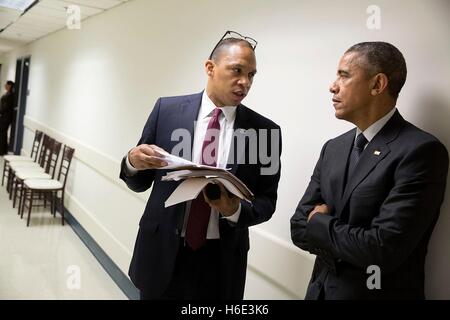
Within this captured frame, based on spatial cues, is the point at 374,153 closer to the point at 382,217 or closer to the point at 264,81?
the point at 382,217

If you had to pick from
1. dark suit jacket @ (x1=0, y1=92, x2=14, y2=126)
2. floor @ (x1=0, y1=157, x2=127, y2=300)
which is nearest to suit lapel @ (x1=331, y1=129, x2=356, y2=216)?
floor @ (x1=0, y1=157, x2=127, y2=300)

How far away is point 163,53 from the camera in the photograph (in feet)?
8.85

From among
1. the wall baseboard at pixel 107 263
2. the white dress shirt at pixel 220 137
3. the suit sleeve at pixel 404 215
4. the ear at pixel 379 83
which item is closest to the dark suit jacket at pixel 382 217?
the suit sleeve at pixel 404 215

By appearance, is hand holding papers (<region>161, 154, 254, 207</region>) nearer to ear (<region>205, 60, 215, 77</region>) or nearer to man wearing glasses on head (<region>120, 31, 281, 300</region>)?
man wearing glasses on head (<region>120, 31, 281, 300</region>)

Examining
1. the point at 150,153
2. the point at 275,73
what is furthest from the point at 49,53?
the point at 150,153

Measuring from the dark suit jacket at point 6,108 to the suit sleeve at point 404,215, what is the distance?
642cm

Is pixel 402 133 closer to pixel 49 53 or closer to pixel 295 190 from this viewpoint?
pixel 295 190

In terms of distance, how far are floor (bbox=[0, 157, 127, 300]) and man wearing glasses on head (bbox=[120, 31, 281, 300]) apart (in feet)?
5.45

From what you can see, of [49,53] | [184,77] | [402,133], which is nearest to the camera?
[402,133]

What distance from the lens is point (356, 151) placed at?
3.92 ft

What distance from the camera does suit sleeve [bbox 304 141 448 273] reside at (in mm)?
987

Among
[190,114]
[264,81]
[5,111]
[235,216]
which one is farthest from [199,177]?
[5,111]
